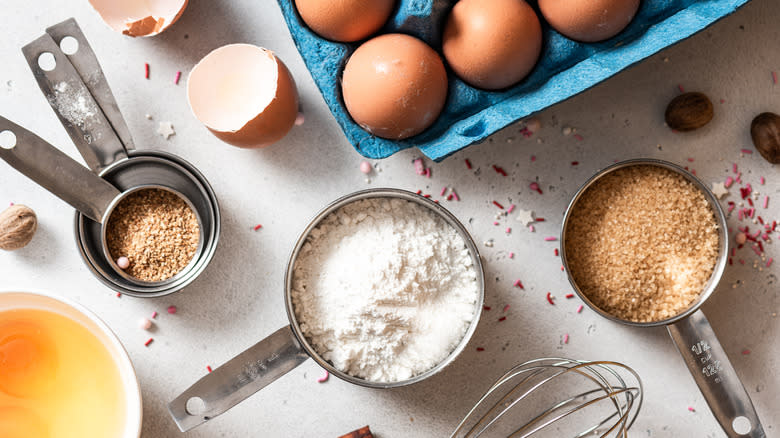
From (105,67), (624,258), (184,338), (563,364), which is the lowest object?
(563,364)

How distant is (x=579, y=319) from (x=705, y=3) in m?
0.54

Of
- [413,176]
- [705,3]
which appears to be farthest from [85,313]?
[705,3]

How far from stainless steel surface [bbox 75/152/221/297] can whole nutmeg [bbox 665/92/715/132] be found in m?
0.78

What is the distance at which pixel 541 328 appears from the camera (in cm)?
111

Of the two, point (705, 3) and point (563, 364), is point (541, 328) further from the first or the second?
point (705, 3)

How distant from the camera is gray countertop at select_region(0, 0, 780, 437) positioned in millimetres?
1087

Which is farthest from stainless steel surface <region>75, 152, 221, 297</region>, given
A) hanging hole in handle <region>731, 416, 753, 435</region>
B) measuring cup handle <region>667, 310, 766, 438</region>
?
hanging hole in handle <region>731, 416, 753, 435</region>

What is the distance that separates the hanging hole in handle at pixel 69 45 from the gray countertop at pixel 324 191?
50mm

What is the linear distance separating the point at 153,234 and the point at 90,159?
157mm

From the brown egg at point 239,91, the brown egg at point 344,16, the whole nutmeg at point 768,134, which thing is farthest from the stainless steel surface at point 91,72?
the whole nutmeg at point 768,134

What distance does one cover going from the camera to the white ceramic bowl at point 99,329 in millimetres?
931

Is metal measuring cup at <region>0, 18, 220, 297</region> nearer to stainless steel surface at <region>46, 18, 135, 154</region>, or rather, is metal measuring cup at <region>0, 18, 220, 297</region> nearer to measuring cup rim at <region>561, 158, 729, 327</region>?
stainless steel surface at <region>46, 18, 135, 154</region>

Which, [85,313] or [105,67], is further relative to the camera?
[105,67]

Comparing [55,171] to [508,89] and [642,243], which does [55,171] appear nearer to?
[508,89]
